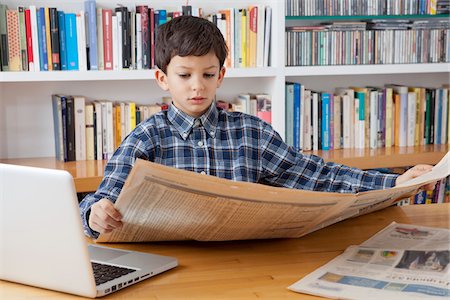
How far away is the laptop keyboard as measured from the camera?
111 cm

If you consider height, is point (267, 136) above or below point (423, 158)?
above

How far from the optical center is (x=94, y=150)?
294cm

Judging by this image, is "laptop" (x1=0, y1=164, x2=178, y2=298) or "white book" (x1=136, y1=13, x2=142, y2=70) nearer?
"laptop" (x1=0, y1=164, x2=178, y2=298)

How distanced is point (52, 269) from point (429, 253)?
0.65 meters

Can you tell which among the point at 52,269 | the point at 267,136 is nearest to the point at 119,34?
the point at 267,136

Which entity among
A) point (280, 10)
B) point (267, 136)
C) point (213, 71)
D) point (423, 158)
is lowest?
point (423, 158)

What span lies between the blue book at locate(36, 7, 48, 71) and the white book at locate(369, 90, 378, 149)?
1439 mm

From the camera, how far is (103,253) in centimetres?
126

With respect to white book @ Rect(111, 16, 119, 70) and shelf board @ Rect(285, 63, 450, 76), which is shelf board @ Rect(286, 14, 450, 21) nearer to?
shelf board @ Rect(285, 63, 450, 76)

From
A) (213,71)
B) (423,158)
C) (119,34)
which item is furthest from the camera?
(423,158)

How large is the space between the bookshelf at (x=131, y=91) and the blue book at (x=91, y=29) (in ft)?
0.22

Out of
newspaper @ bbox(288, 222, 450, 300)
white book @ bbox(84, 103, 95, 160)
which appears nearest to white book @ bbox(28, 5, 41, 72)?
white book @ bbox(84, 103, 95, 160)

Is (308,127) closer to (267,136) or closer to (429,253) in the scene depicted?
(267,136)

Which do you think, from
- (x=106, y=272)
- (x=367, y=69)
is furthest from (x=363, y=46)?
(x=106, y=272)
